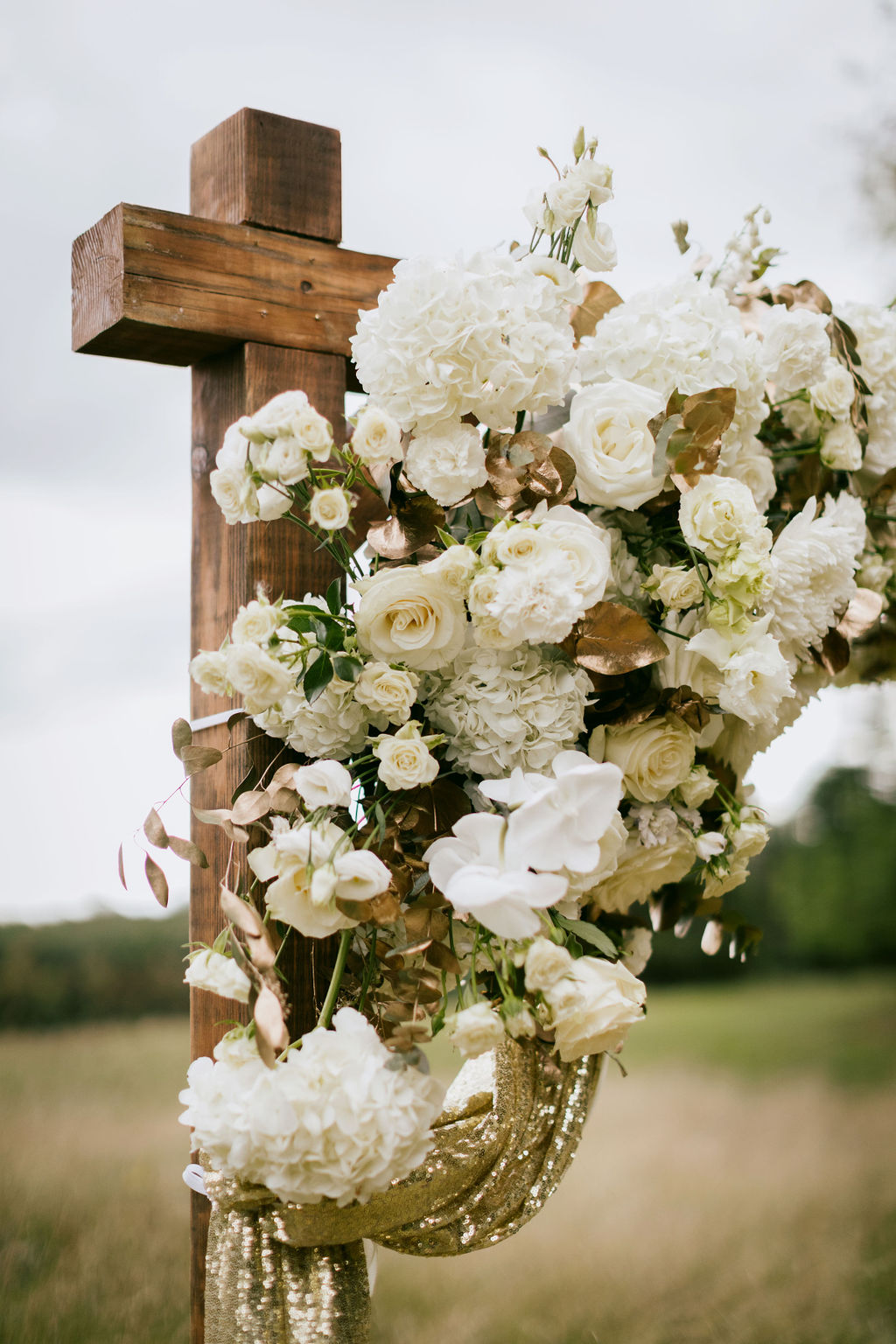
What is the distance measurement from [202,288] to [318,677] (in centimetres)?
40

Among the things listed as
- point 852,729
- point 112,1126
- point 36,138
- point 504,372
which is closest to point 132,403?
point 36,138

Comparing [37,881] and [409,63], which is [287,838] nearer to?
[37,881]

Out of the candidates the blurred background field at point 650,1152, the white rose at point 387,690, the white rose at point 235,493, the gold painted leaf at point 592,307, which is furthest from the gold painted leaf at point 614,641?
the blurred background field at point 650,1152

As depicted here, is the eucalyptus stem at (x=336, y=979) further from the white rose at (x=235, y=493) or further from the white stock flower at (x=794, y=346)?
the white stock flower at (x=794, y=346)

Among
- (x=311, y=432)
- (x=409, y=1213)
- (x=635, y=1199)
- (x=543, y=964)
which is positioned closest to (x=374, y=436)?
(x=311, y=432)

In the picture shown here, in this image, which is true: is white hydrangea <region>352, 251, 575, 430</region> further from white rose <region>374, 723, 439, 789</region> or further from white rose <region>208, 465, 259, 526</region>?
white rose <region>374, 723, 439, 789</region>

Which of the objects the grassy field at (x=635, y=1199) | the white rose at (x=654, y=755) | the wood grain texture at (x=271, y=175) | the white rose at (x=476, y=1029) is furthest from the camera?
the grassy field at (x=635, y=1199)

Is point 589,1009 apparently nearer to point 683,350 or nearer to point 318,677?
point 318,677

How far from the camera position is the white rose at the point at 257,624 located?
76 cm

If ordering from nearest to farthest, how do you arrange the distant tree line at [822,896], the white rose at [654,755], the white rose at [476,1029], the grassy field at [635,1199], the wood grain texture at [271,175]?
the white rose at [476,1029] < the white rose at [654,755] < the wood grain texture at [271,175] < the grassy field at [635,1199] < the distant tree line at [822,896]

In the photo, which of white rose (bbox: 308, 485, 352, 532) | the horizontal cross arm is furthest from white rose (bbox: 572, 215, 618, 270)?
white rose (bbox: 308, 485, 352, 532)

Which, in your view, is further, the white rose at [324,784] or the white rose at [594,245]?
the white rose at [594,245]

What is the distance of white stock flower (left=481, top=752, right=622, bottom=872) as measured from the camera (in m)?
0.70

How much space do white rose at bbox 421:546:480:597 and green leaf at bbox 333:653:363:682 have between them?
0.28 ft
